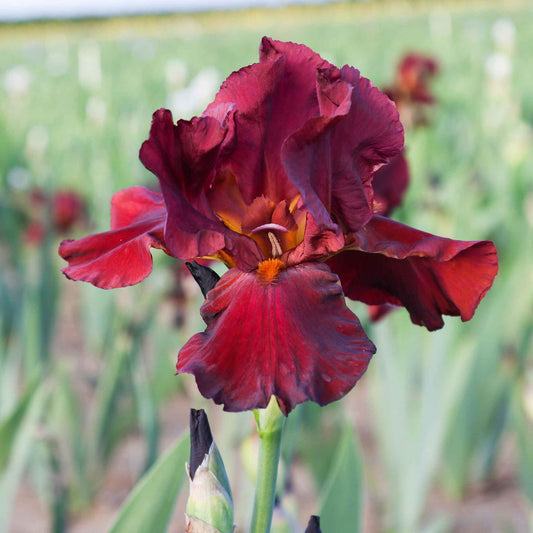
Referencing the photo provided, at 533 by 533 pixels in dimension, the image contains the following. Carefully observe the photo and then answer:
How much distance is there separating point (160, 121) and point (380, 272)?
21 cm

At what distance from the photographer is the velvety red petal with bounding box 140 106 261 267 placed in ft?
1.53

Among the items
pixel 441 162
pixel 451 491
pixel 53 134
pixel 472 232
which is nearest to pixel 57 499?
pixel 451 491

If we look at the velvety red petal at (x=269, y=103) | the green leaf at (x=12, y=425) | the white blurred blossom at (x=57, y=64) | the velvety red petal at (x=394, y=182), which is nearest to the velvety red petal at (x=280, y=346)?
the velvety red petal at (x=269, y=103)

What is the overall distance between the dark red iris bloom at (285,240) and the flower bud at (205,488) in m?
0.08

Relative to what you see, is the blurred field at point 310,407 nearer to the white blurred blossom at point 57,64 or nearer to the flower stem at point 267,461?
the flower stem at point 267,461

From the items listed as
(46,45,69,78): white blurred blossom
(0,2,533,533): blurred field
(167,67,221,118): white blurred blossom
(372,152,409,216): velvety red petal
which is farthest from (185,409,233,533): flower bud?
(46,45,69,78): white blurred blossom

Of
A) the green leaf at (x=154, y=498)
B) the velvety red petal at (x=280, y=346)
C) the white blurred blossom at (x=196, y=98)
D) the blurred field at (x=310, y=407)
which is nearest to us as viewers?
the velvety red petal at (x=280, y=346)

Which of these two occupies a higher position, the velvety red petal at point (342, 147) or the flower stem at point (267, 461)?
the velvety red petal at point (342, 147)

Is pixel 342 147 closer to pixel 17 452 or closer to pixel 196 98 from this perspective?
pixel 17 452

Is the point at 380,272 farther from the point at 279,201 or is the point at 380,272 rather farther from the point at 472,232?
the point at 472,232

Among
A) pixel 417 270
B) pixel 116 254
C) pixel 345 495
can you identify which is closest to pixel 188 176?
pixel 116 254

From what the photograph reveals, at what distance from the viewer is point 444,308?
535 millimetres

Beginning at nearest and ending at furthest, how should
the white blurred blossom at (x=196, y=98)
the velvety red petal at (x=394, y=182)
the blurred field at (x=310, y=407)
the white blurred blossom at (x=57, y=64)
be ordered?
1. the velvety red petal at (x=394, y=182)
2. the blurred field at (x=310, y=407)
3. the white blurred blossom at (x=196, y=98)
4. the white blurred blossom at (x=57, y=64)

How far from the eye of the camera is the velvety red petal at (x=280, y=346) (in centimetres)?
43
